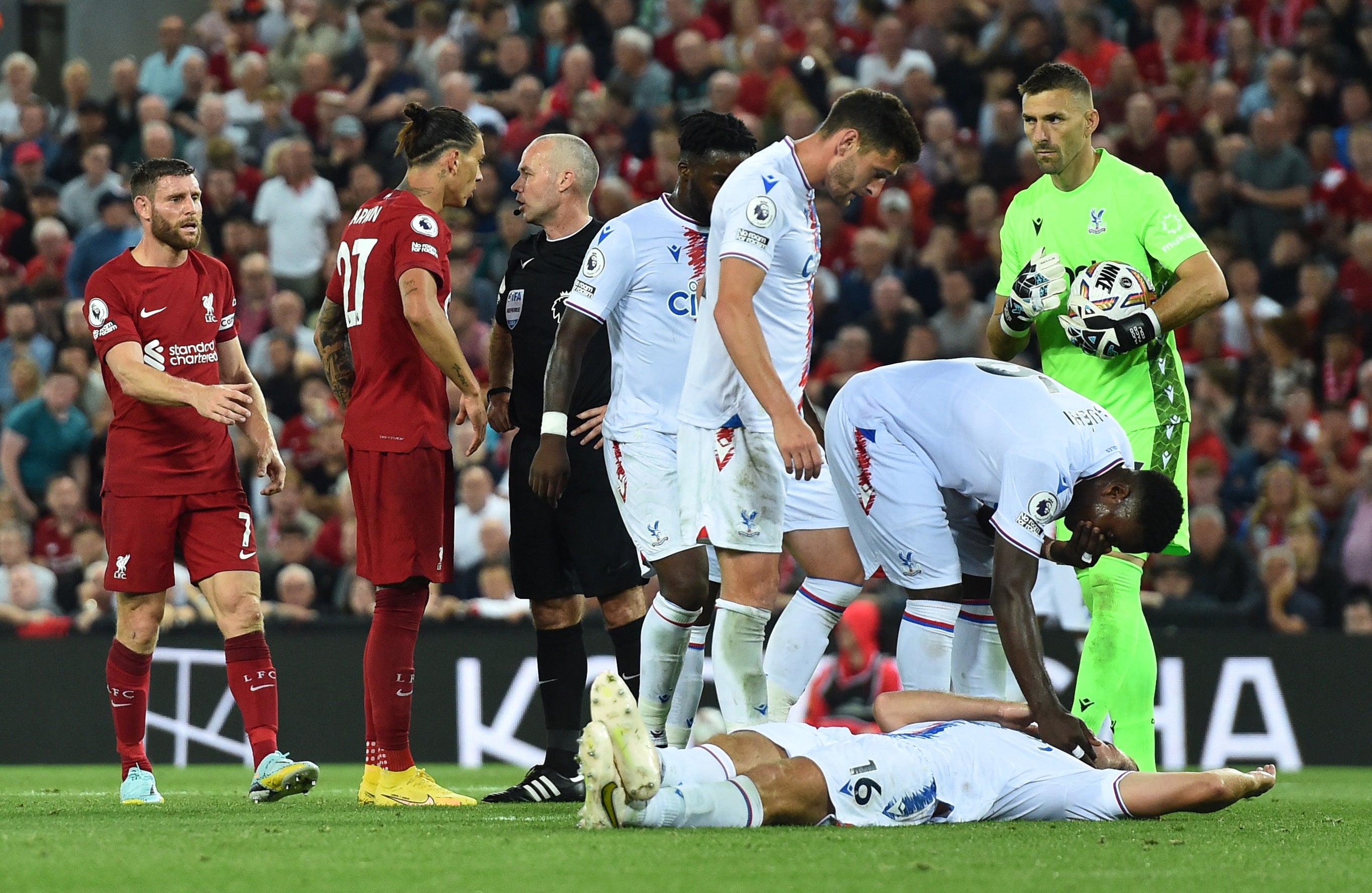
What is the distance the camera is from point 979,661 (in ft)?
23.6

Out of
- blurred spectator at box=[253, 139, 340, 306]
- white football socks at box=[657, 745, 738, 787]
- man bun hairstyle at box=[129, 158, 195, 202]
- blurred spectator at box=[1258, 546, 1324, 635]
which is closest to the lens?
white football socks at box=[657, 745, 738, 787]

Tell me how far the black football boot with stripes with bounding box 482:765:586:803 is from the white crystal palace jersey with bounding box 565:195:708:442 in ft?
4.71

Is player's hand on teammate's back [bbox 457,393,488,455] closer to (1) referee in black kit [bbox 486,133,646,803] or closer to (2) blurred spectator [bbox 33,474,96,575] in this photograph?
(1) referee in black kit [bbox 486,133,646,803]

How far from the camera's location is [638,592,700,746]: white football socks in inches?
272

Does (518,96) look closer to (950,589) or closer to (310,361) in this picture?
(310,361)

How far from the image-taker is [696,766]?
17.9 ft

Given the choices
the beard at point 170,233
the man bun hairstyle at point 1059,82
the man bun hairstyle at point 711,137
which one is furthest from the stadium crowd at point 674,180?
the man bun hairstyle at point 711,137

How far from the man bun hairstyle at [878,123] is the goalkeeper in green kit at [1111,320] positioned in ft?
4.03

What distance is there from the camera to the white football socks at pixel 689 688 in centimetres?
741

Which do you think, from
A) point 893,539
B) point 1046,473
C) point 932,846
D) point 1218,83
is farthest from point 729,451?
point 1218,83

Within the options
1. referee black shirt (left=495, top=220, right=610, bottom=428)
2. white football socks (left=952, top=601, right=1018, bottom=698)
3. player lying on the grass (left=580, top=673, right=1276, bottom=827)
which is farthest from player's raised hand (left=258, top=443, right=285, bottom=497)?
white football socks (left=952, top=601, right=1018, bottom=698)

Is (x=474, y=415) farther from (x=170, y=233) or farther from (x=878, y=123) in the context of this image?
(x=878, y=123)

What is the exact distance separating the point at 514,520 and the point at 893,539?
5.76 feet

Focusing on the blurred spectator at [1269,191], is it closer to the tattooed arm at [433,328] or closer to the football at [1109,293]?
the football at [1109,293]
